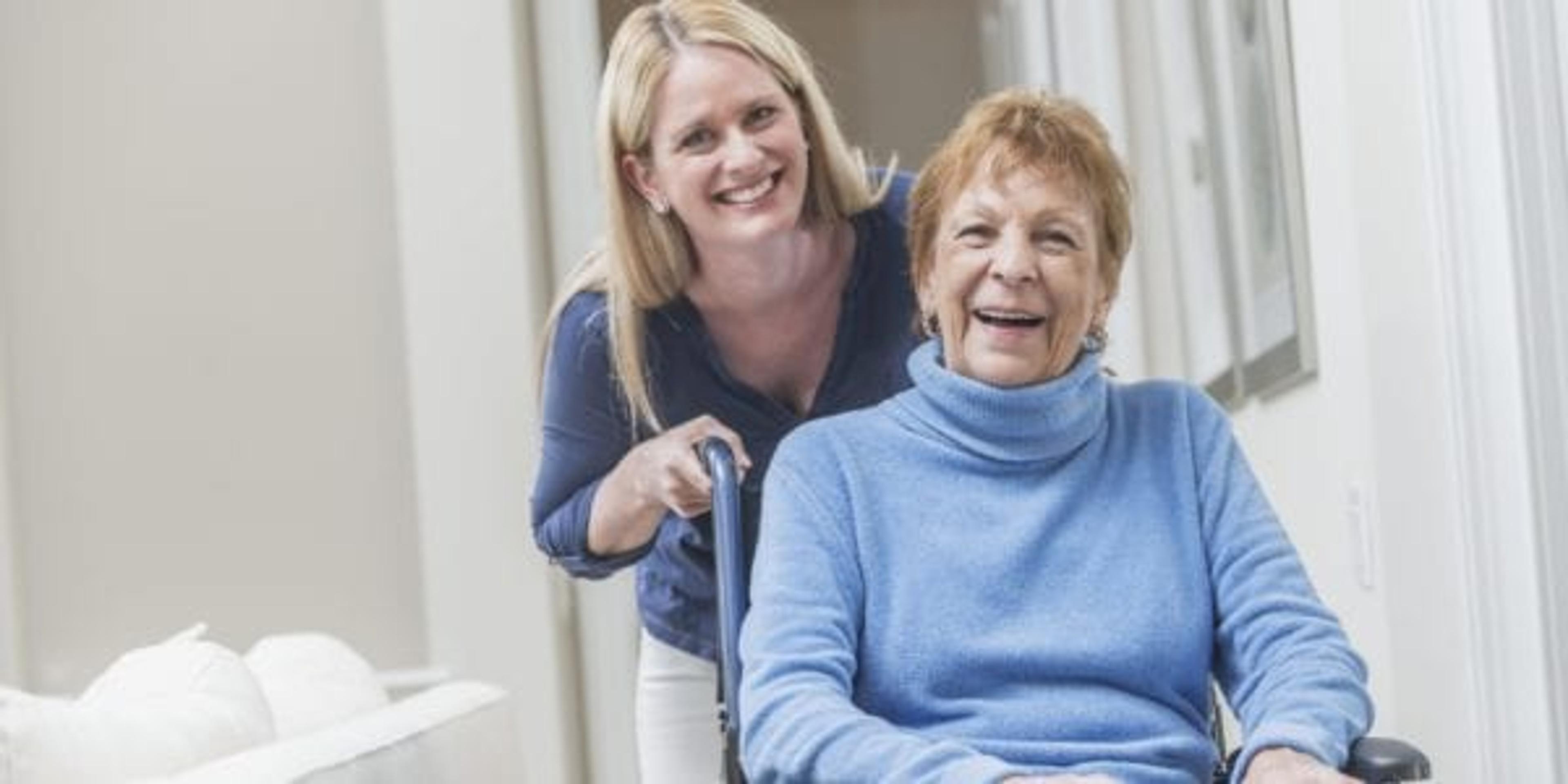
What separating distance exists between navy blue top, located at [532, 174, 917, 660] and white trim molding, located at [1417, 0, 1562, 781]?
43 cm

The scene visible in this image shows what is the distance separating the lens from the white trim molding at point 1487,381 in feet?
5.58

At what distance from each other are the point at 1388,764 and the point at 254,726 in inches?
30.0

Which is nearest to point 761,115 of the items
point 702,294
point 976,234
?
point 702,294

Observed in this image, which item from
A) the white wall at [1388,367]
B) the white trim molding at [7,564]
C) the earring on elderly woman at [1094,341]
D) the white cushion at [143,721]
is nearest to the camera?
the white cushion at [143,721]

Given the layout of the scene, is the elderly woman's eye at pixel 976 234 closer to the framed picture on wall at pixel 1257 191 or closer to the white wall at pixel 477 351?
the framed picture on wall at pixel 1257 191

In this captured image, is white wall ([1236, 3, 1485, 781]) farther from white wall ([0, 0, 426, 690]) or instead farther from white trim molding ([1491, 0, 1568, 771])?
white wall ([0, 0, 426, 690])

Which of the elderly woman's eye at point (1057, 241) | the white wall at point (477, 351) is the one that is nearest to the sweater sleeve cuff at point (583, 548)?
the elderly woman's eye at point (1057, 241)

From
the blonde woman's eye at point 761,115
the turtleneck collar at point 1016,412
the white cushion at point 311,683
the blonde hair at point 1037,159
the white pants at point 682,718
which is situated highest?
the blonde woman's eye at point 761,115

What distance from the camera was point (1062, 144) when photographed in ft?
5.34

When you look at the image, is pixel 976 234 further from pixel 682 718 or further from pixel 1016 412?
pixel 682 718

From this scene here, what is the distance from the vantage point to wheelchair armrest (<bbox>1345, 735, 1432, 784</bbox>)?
1433 mm

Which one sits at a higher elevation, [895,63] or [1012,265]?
[895,63]

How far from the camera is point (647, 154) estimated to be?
1.89 meters

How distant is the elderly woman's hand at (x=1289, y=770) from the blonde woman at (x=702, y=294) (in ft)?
1.68
